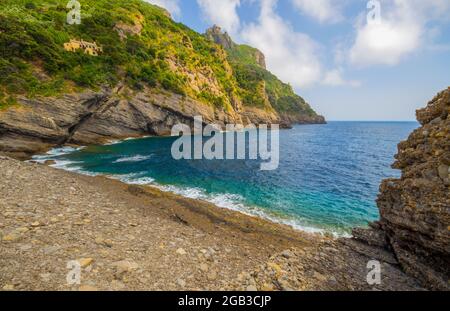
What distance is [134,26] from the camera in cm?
7681

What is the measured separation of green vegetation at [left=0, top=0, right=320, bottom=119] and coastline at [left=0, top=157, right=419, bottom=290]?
41.0 meters

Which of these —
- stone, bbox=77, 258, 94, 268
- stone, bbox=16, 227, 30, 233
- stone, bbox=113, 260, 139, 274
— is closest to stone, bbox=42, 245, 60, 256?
stone, bbox=77, 258, 94, 268

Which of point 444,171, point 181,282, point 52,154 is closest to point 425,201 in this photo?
point 444,171

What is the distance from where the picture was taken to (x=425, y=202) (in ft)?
21.5

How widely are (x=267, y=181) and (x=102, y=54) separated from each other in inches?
2400

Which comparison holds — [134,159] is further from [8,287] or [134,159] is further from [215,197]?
[8,287]

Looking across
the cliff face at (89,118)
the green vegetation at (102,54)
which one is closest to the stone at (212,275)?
the cliff face at (89,118)

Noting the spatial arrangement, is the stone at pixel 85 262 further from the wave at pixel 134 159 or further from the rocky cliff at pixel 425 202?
the wave at pixel 134 159

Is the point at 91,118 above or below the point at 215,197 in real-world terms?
above

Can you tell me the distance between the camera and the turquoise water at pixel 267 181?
1975 centimetres

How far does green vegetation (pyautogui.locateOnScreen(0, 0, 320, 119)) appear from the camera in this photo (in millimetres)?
42469
